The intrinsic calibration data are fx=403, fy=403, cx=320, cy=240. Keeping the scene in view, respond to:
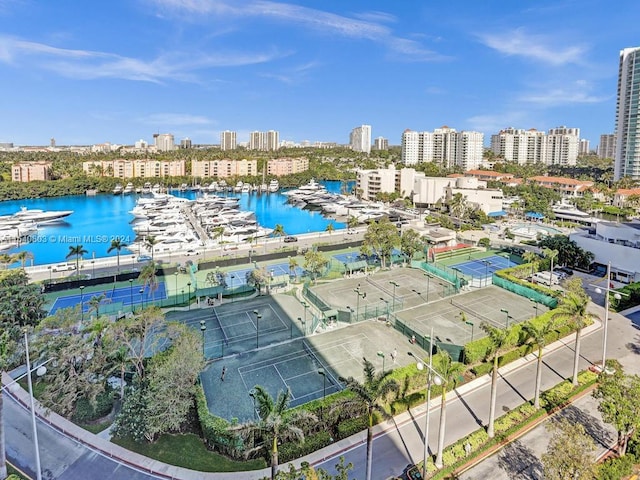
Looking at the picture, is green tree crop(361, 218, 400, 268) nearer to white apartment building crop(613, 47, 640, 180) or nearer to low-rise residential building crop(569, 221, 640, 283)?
low-rise residential building crop(569, 221, 640, 283)

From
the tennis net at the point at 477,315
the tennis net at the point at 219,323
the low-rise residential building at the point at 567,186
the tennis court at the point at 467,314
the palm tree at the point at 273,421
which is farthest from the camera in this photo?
the low-rise residential building at the point at 567,186

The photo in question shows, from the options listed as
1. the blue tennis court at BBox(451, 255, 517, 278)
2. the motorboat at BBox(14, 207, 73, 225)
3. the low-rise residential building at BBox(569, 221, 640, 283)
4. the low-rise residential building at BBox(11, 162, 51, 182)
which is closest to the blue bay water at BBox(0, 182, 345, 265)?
the motorboat at BBox(14, 207, 73, 225)

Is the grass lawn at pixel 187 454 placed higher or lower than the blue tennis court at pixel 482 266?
lower

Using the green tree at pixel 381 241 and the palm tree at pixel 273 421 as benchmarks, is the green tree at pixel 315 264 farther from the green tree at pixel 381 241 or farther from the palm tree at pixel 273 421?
the palm tree at pixel 273 421

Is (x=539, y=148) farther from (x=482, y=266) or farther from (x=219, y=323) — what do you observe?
(x=219, y=323)

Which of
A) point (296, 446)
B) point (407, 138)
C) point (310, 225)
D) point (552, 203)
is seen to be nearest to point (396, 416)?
point (296, 446)

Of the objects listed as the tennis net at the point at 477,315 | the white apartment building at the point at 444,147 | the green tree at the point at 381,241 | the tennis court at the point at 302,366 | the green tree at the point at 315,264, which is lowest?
the tennis court at the point at 302,366

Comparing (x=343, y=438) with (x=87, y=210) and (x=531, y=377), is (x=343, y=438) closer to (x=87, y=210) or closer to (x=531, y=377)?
(x=531, y=377)

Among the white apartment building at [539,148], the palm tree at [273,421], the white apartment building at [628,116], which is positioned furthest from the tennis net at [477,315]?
the white apartment building at [539,148]

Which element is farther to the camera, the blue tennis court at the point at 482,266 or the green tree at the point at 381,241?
the blue tennis court at the point at 482,266
